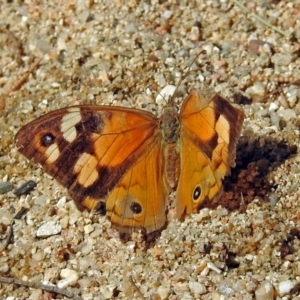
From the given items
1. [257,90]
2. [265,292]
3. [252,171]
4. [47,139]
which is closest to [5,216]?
[47,139]

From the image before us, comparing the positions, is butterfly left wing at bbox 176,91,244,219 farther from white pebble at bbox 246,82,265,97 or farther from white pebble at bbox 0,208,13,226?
white pebble at bbox 0,208,13,226

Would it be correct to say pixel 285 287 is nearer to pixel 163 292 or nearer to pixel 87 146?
pixel 163 292

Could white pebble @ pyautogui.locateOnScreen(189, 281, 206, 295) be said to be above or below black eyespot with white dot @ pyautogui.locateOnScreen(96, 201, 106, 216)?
below

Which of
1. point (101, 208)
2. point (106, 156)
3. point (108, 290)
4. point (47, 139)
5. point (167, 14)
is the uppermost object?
point (47, 139)

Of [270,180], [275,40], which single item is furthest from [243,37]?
[270,180]

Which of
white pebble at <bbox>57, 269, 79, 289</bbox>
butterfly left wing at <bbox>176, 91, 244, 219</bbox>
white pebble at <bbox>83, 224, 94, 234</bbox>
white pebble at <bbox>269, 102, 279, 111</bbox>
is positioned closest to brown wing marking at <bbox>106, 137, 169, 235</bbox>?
butterfly left wing at <bbox>176, 91, 244, 219</bbox>

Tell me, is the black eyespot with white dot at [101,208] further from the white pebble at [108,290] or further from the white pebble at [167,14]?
the white pebble at [167,14]
